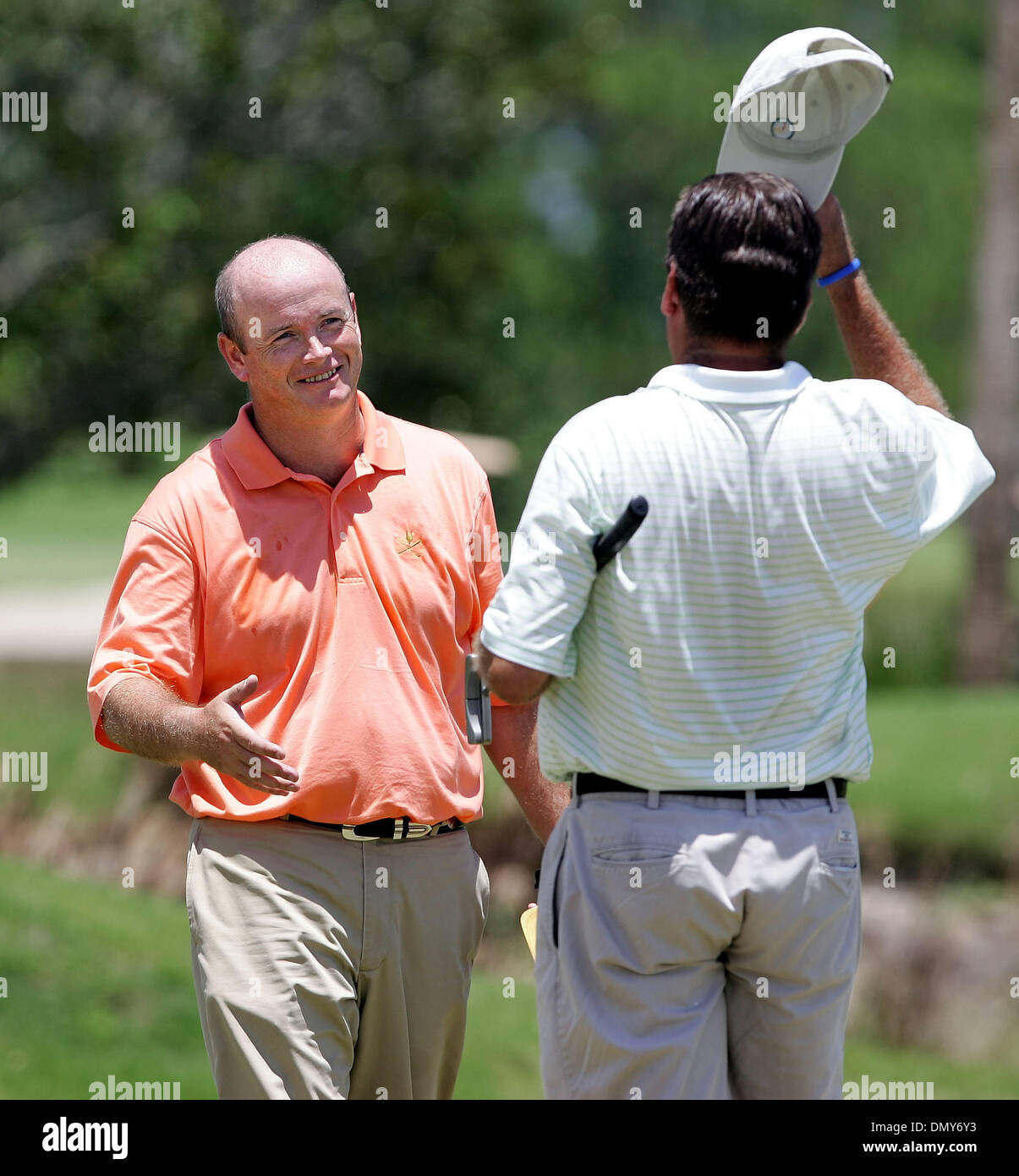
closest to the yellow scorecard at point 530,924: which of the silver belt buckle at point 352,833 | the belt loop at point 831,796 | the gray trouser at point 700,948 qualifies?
the gray trouser at point 700,948

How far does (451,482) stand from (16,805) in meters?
8.24

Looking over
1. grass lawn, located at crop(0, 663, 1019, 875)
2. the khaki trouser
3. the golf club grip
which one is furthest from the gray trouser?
grass lawn, located at crop(0, 663, 1019, 875)

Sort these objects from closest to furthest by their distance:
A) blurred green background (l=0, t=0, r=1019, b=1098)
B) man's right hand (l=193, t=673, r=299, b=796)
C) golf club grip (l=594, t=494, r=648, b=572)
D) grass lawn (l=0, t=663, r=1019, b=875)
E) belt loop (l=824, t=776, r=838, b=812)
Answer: golf club grip (l=594, t=494, r=648, b=572) → belt loop (l=824, t=776, r=838, b=812) → man's right hand (l=193, t=673, r=299, b=796) → blurred green background (l=0, t=0, r=1019, b=1098) → grass lawn (l=0, t=663, r=1019, b=875)

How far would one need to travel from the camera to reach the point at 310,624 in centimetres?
327

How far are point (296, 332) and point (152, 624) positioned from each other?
2.20 ft

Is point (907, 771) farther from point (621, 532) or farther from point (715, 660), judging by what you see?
point (621, 532)

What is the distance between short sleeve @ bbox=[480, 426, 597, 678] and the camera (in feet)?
8.10

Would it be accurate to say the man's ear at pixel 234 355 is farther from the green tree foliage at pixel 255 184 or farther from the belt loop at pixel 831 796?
the green tree foliage at pixel 255 184

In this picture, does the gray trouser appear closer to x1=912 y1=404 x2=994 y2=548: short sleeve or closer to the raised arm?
x1=912 y1=404 x2=994 y2=548: short sleeve

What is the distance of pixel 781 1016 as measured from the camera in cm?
252

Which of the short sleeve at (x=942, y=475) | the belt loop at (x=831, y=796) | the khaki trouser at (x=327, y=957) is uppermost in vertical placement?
the short sleeve at (x=942, y=475)

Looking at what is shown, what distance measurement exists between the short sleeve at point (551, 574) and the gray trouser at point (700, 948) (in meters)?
0.27

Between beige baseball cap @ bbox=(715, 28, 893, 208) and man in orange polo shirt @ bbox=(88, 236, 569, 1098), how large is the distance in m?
0.99

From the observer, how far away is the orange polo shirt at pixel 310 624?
3219 millimetres
